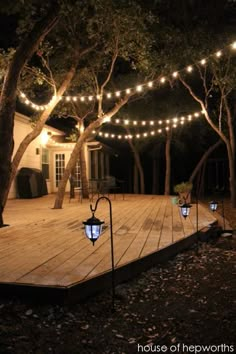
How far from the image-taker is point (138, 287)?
4125 millimetres

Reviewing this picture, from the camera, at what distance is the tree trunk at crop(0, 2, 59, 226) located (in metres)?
6.24

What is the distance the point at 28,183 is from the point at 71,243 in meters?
8.41

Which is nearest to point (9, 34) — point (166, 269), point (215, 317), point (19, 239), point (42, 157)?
point (42, 157)

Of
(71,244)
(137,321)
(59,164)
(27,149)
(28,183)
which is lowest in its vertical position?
(137,321)

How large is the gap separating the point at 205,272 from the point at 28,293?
2.42m

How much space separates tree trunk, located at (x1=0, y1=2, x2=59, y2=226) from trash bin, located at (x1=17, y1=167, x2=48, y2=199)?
265 inches

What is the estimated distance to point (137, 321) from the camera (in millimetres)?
3270

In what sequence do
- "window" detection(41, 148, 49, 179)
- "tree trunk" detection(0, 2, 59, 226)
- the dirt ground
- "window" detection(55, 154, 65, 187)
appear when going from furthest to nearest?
"window" detection(55, 154, 65, 187), "window" detection(41, 148, 49, 179), "tree trunk" detection(0, 2, 59, 226), the dirt ground

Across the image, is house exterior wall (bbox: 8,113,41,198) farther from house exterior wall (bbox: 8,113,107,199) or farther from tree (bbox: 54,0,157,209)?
tree (bbox: 54,0,157,209)

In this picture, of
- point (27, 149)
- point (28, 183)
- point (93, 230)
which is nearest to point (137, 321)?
point (93, 230)

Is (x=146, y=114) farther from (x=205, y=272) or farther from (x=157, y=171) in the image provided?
(x=205, y=272)

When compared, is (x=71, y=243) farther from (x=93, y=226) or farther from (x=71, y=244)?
(x=93, y=226)

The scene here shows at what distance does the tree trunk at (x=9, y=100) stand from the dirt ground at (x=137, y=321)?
3182 mm

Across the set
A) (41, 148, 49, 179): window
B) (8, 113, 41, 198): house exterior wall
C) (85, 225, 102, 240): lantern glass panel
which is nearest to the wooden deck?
(85, 225, 102, 240): lantern glass panel
